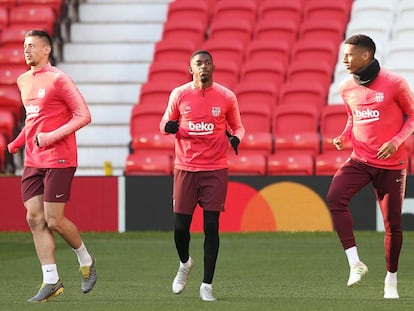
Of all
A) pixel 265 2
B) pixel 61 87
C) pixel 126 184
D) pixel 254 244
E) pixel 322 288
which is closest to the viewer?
pixel 61 87

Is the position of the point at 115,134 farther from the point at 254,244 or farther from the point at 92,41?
the point at 254,244

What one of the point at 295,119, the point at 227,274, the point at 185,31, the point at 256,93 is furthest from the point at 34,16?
the point at 227,274

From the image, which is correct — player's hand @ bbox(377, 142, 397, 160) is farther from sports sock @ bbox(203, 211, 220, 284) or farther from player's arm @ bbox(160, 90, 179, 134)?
player's arm @ bbox(160, 90, 179, 134)

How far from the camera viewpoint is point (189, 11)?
2077cm

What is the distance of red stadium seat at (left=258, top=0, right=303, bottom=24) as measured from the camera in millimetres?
20375

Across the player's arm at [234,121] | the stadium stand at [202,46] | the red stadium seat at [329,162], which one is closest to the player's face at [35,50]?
the player's arm at [234,121]

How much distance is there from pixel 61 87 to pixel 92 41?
12002 mm

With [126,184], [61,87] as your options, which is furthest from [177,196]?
[126,184]

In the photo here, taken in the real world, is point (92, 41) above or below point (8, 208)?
above

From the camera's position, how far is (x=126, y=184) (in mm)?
16016

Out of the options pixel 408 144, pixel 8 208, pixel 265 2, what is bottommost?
pixel 8 208

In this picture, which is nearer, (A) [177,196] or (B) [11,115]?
(A) [177,196]

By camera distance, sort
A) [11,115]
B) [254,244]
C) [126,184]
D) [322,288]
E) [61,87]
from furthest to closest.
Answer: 1. [11,115]
2. [126,184]
3. [254,244]
4. [322,288]
5. [61,87]

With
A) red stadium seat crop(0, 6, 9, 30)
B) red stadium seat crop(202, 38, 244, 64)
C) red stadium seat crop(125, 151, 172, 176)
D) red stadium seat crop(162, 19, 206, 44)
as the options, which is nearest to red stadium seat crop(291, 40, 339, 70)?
red stadium seat crop(202, 38, 244, 64)
